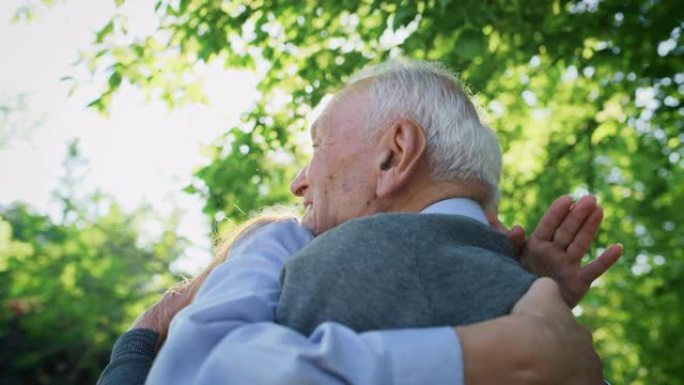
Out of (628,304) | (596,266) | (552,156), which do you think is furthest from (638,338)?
(596,266)

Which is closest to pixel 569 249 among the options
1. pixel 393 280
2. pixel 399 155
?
pixel 399 155

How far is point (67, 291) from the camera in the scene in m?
19.3

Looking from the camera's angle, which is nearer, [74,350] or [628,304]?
[628,304]

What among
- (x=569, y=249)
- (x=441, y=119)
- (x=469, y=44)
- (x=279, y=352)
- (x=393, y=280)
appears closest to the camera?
(x=279, y=352)

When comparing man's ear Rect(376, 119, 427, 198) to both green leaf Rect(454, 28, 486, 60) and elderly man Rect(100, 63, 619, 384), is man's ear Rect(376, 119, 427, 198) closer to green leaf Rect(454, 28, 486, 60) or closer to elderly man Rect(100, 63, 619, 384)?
elderly man Rect(100, 63, 619, 384)

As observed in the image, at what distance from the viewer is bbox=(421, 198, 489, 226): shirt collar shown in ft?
5.94

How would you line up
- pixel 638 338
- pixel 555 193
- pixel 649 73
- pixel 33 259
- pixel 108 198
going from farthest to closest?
1. pixel 108 198
2. pixel 33 259
3. pixel 638 338
4. pixel 555 193
5. pixel 649 73

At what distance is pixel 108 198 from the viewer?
2534 cm

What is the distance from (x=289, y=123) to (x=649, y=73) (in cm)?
290

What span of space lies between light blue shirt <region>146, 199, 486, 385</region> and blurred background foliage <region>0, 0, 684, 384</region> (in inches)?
50.4

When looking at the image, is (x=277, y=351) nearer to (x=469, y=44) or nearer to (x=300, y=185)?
(x=300, y=185)

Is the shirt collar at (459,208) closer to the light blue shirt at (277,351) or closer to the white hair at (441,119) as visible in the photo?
the white hair at (441,119)

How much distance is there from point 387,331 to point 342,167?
2.44 ft

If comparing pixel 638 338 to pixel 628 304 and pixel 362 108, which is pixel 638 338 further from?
pixel 362 108
